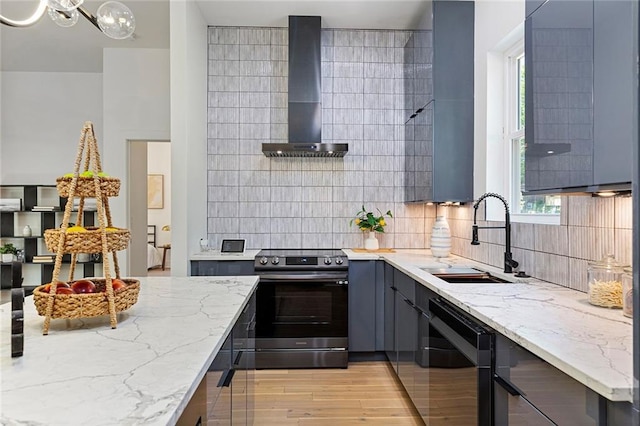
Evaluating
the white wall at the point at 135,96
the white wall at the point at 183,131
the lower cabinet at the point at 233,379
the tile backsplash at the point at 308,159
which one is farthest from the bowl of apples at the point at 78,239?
the white wall at the point at 135,96

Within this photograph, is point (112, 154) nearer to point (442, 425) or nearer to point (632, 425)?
point (442, 425)

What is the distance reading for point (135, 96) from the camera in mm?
4738

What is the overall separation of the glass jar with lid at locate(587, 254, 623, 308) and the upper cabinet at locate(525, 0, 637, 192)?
350mm

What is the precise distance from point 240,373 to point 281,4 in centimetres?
305

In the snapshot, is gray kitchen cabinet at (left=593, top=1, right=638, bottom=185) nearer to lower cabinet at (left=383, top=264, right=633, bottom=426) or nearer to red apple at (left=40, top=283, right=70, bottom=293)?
lower cabinet at (left=383, top=264, right=633, bottom=426)

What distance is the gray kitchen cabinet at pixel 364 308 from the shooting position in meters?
3.54

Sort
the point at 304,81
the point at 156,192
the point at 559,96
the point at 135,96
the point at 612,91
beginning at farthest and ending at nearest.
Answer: the point at 156,192 → the point at 135,96 → the point at 304,81 → the point at 559,96 → the point at 612,91

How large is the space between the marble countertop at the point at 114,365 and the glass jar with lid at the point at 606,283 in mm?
1370

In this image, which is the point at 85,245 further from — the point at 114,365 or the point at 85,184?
the point at 114,365

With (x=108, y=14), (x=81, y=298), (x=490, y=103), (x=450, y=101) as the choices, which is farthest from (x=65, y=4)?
(x=490, y=103)

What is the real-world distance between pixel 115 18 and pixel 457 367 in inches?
88.9

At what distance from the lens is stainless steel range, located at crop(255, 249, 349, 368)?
343 cm

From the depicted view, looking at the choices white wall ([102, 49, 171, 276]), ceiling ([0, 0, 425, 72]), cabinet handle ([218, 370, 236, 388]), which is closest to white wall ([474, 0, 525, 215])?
ceiling ([0, 0, 425, 72])

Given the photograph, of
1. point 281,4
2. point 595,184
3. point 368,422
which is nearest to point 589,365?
point 595,184
